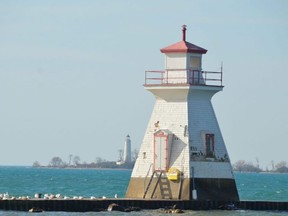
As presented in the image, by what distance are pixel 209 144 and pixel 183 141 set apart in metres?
1.25

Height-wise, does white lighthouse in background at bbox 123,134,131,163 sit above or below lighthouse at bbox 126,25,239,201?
above

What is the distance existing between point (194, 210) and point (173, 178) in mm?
1672

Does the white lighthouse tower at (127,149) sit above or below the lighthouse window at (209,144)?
above

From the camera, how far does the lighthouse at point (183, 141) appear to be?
51188mm

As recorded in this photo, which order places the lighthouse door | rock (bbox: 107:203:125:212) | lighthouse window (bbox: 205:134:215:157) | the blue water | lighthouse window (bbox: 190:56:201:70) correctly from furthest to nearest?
1. the blue water
2. lighthouse window (bbox: 190:56:201:70)
3. lighthouse window (bbox: 205:134:215:157)
4. the lighthouse door
5. rock (bbox: 107:203:125:212)

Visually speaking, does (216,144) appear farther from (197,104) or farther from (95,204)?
(95,204)

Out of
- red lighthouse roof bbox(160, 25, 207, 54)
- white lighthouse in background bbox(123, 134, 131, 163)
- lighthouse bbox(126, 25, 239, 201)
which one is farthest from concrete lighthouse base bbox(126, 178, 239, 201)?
white lighthouse in background bbox(123, 134, 131, 163)

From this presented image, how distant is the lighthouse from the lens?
5119 cm

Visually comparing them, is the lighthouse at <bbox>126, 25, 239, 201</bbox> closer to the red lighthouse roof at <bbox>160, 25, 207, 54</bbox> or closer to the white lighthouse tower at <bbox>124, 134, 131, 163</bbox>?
the red lighthouse roof at <bbox>160, 25, 207, 54</bbox>

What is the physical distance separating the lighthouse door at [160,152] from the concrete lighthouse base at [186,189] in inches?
24.0

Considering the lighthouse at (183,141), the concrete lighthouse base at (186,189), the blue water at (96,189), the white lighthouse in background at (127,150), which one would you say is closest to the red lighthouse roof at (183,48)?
the lighthouse at (183,141)

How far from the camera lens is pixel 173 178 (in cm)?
5088

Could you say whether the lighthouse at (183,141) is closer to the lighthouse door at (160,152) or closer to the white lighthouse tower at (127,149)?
the lighthouse door at (160,152)

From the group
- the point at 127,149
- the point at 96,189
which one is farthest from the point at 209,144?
the point at 127,149
